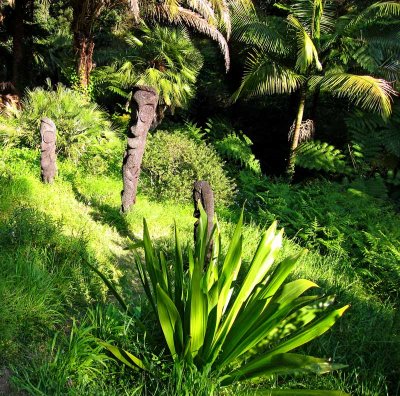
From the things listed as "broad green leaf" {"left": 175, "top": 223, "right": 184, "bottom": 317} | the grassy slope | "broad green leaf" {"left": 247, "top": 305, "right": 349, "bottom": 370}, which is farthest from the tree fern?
"broad green leaf" {"left": 247, "top": 305, "right": 349, "bottom": 370}

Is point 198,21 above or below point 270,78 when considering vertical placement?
above

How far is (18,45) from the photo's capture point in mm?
13062

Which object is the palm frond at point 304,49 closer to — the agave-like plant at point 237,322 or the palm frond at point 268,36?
the palm frond at point 268,36

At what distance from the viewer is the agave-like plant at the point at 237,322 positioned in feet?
8.68

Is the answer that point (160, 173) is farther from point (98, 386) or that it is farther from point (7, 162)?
point (98, 386)

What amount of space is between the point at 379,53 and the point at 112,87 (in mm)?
6834

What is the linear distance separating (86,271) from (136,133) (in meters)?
2.30

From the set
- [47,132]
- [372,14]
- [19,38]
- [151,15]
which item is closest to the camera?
[47,132]

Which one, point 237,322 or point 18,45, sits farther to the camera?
point 18,45

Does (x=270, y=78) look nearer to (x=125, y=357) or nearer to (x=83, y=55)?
(x=83, y=55)

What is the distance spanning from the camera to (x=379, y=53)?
10.4 meters

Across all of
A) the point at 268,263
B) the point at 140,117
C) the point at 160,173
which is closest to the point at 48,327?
the point at 268,263

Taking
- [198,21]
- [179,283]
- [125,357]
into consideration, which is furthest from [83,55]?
[125,357]

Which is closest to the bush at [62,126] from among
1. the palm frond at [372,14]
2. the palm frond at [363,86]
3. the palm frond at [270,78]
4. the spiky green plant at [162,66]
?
the spiky green plant at [162,66]
